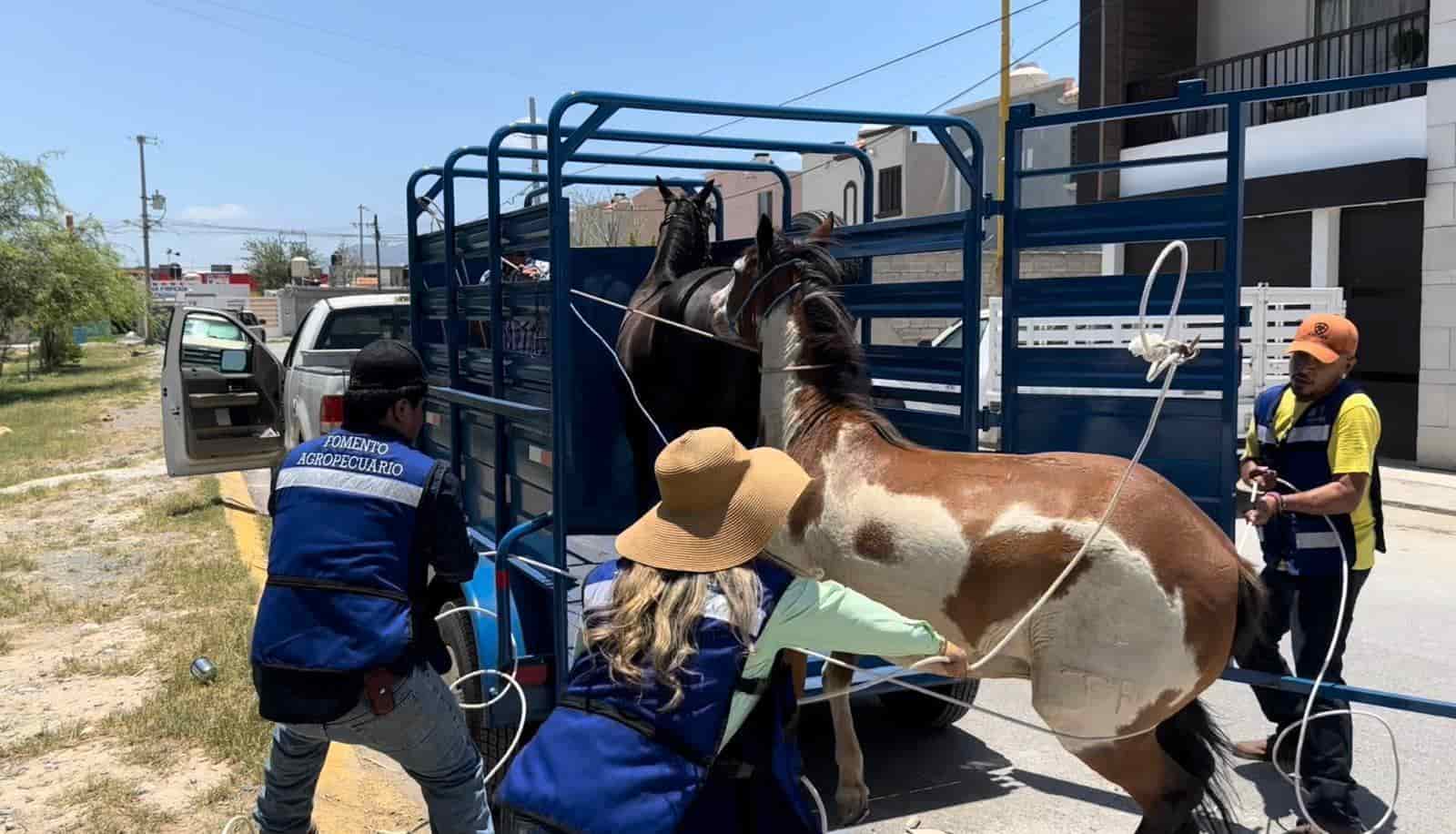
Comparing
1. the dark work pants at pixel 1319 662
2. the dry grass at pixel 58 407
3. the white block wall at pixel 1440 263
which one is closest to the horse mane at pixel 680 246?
the dark work pants at pixel 1319 662

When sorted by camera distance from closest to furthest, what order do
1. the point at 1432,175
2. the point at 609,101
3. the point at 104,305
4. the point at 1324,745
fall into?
1. the point at 609,101
2. the point at 1324,745
3. the point at 1432,175
4. the point at 104,305

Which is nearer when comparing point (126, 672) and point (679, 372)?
point (679, 372)

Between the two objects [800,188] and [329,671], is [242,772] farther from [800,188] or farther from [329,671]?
[800,188]

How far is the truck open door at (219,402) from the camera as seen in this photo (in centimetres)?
905

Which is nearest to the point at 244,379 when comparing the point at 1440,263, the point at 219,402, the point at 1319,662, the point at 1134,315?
the point at 219,402

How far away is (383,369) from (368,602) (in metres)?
0.62

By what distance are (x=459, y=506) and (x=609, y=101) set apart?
1422 millimetres

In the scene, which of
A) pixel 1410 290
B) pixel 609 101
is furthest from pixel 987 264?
pixel 609 101

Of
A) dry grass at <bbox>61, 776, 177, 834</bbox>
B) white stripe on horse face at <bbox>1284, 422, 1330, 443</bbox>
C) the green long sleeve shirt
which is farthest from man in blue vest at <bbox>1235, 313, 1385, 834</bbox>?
dry grass at <bbox>61, 776, 177, 834</bbox>

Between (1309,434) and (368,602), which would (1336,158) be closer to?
(1309,434)

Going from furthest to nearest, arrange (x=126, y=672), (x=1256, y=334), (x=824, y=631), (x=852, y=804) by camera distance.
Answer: (x=1256, y=334)
(x=126, y=672)
(x=852, y=804)
(x=824, y=631)

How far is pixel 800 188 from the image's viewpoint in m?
28.5

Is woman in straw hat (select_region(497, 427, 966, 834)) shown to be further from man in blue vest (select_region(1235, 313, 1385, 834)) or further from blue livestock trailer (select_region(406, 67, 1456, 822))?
man in blue vest (select_region(1235, 313, 1385, 834))

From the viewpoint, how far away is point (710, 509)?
207 centimetres
